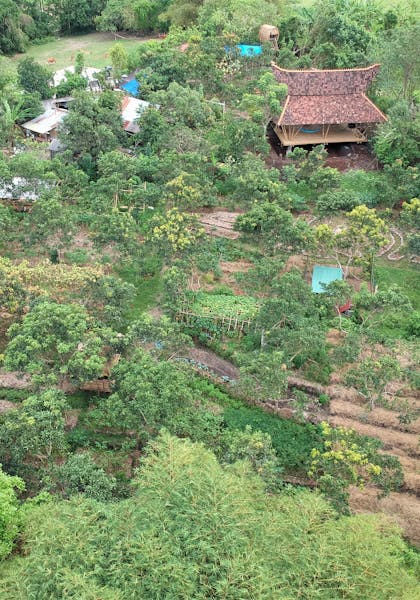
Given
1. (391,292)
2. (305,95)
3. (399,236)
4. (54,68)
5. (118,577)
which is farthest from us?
(54,68)

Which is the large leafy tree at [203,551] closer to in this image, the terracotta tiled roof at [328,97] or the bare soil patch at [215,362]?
the bare soil patch at [215,362]

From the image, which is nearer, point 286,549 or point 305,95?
point 286,549

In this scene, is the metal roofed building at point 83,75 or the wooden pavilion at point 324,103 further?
the metal roofed building at point 83,75

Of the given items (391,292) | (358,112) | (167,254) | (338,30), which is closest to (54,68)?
(338,30)

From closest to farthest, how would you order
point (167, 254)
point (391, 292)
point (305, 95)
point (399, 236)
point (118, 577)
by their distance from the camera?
point (118, 577)
point (391, 292)
point (167, 254)
point (399, 236)
point (305, 95)

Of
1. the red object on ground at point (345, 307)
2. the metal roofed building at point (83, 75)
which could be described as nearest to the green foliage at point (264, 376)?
the red object on ground at point (345, 307)

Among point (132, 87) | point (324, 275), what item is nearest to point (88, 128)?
point (132, 87)

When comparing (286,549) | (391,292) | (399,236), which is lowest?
(399,236)

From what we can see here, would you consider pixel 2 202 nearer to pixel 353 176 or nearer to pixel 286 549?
pixel 353 176
